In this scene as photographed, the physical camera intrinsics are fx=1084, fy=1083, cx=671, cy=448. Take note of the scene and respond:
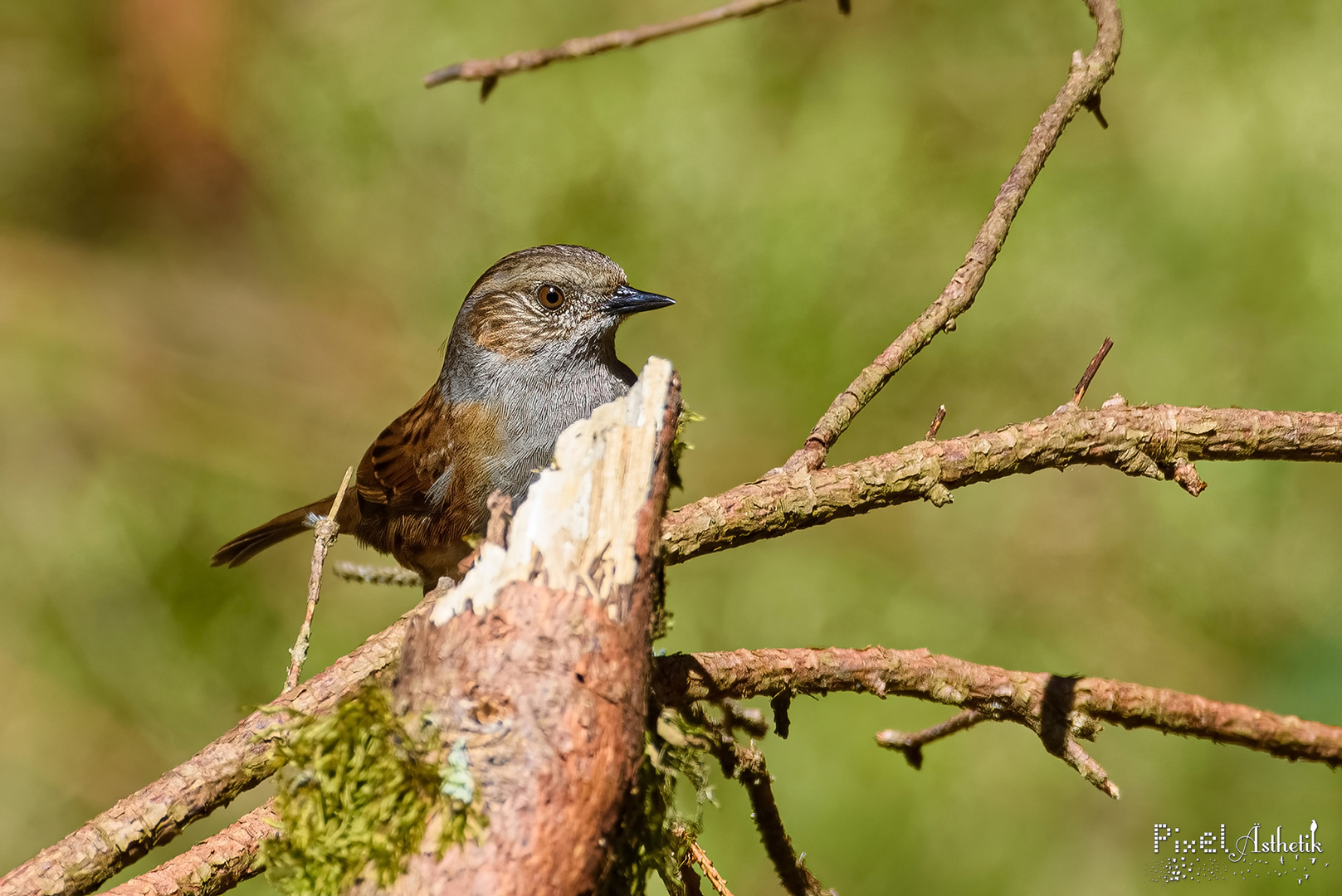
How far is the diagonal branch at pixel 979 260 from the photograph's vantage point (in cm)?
A: 273

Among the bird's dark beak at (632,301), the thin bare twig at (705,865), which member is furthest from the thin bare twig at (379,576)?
the thin bare twig at (705,865)

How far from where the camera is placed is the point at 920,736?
9.25 feet

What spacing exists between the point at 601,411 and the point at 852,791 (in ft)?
12.1

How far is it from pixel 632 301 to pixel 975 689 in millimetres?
2329

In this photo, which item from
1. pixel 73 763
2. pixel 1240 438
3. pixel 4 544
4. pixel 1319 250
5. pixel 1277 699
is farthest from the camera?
pixel 4 544

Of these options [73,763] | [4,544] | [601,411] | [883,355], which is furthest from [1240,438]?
[4,544]

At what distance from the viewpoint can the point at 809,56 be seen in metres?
6.60

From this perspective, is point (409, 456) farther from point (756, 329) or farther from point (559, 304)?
point (756, 329)

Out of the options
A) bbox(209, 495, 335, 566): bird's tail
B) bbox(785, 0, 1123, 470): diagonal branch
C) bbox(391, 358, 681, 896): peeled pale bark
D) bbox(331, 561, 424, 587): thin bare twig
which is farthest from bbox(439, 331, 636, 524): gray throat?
bbox(391, 358, 681, 896): peeled pale bark

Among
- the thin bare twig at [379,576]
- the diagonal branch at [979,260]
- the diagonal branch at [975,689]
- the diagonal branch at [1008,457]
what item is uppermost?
the diagonal branch at [979,260]

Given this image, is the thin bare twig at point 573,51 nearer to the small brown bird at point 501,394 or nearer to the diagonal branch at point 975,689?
the diagonal branch at point 975,689

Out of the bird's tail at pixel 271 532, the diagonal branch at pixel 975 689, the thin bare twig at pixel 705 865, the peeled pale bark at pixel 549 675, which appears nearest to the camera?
the peeled pale bark at pixel 549 675

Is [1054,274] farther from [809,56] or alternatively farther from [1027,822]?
[1027,822]

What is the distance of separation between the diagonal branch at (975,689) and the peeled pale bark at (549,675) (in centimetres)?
49
